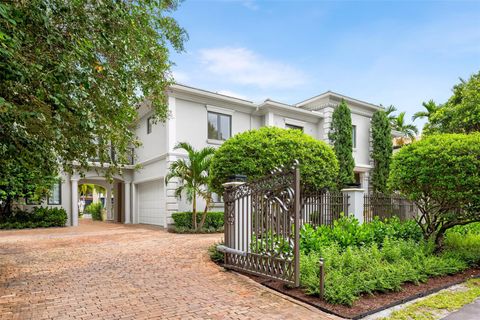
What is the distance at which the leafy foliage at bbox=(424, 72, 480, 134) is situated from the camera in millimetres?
14492

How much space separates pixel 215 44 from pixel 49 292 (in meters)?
7.10

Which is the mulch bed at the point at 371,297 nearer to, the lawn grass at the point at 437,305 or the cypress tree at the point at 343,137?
the lawn grass at the point at 437,305

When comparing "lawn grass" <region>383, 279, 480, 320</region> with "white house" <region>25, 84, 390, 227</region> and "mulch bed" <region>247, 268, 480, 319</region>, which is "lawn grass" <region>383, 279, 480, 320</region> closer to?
"mulch bed" <region>247, 268, 480, 319</region>

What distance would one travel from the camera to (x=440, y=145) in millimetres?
7730

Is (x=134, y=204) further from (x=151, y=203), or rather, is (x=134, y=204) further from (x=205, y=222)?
(x=205, y=222)

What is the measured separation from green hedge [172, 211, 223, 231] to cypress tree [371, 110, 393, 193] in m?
11.3

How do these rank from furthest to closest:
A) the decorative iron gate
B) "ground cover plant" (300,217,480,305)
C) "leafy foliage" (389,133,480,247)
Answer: "leafy foliage" (389,133,480,247) → the decorative iron gate → "ground cover plant" (300,217,480,305)

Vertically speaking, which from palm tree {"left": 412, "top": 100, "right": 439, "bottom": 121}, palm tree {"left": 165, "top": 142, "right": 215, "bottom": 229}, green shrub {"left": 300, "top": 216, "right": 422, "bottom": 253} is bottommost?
green shrub {"left": 300, "top": 216, "right": 422, "bottom": 253}

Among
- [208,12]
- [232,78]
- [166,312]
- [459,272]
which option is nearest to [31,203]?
[232,78]

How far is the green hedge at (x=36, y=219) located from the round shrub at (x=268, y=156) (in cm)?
1165

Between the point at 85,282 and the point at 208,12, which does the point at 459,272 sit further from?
the point at 208,12

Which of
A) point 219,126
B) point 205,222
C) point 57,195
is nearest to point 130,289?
point 205,222

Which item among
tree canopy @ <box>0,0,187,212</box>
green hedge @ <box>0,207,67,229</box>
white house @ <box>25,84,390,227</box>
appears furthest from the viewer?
green hedge @ <box>0,207,67,229</box>

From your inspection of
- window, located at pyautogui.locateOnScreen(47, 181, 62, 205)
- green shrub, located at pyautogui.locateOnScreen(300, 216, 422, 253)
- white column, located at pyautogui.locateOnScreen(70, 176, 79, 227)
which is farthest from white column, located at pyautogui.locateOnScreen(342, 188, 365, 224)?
window, located at pyautogui.locateOnScreen(47, 181, 62, 205)
